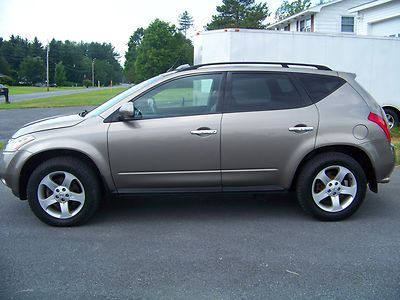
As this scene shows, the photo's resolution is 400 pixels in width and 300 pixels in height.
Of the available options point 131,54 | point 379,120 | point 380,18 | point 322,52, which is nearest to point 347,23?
point 380,18

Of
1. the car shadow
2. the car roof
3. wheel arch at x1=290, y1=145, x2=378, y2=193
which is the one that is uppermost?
the car roof

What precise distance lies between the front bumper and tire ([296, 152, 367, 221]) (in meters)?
3.04

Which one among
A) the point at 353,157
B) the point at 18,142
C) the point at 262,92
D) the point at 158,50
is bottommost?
the point at 353,157

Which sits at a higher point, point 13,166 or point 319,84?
point 319,84

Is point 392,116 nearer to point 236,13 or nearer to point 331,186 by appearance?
point 331,186

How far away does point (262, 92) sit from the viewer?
460 cm

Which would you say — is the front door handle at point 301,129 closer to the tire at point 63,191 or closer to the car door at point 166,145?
the car door at point 166,145

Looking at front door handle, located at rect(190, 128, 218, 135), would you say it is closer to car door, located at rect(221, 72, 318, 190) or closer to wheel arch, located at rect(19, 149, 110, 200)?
car door, located at rect(221, 72, 318, 190)

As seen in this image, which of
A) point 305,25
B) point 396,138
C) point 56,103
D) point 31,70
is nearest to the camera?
point 396,138

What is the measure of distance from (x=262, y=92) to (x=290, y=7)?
64531mm

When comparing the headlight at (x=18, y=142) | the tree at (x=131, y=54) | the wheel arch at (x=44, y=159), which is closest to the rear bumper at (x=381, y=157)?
the wheel arch at (x=44, y=159)

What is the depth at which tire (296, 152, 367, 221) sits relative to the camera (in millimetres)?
4512

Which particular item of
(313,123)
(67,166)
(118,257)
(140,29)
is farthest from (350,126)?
(140,29)

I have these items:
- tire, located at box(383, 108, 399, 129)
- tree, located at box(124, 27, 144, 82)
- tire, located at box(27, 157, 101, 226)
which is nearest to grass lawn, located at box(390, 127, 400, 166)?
tire, located at box(383, 108, 399, 129)
